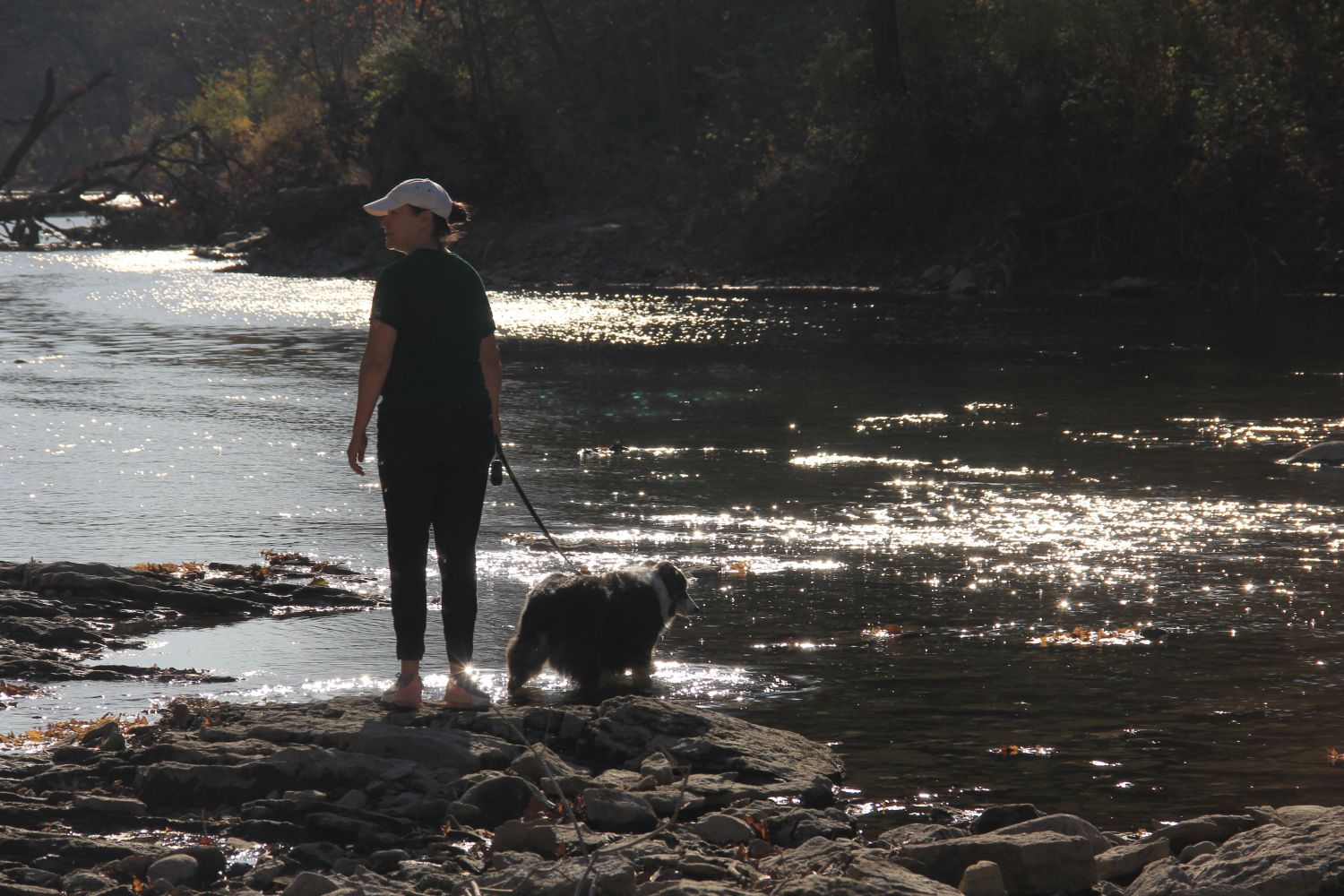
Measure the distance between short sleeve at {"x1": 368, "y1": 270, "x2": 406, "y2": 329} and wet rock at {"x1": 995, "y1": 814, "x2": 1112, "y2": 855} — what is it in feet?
10.4

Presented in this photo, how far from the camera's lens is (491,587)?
9.46m

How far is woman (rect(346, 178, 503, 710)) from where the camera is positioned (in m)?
6.73

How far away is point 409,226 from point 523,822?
2.66m

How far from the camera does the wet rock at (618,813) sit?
5.64 meters

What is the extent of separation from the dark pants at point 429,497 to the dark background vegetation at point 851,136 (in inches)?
494

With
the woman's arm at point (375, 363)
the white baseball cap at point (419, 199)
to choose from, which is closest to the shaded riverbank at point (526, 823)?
the woman's arm at point (375, 363)

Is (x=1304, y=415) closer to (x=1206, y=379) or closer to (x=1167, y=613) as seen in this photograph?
(x=1206, y=379)

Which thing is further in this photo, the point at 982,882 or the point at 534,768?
the point at 534,768

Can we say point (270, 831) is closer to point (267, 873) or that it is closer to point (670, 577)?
point (267, 873)

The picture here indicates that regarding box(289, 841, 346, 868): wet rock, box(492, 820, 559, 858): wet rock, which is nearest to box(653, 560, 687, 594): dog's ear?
box(492, 820, 559, 858): wet rock

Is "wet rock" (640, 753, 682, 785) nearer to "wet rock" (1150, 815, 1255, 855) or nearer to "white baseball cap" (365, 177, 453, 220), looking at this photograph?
"wet rock" (1150, 815, 1255, 855)

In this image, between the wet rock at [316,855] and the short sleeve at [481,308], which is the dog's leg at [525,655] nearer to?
the short sleeve at [481,308]

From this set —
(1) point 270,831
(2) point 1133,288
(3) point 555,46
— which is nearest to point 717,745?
(1) point 270,831

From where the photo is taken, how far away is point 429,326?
676 centimetres
